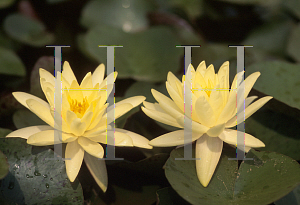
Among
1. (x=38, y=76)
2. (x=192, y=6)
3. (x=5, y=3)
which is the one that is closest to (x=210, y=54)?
(x=192, y=6)

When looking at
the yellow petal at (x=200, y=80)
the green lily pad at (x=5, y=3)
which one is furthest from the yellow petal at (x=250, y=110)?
the green lily pad at (x=5, y=3)

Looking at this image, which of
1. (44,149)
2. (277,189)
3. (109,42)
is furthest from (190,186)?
(109,42)

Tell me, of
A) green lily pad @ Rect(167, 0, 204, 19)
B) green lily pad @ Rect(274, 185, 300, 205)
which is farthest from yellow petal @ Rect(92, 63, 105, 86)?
green lily pad @ Rect(167, 0, 204, 19)

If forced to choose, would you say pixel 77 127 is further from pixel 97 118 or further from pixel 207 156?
pixel 207 156

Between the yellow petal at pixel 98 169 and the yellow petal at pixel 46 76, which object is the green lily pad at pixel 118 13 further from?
the yellow petal at pixel 98 169

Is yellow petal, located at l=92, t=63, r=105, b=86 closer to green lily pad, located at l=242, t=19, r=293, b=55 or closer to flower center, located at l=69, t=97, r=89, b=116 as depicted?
flower center, located at l=69, t=97, r=89, b=116

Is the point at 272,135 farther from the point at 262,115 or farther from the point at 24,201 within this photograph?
the point at 24,201
